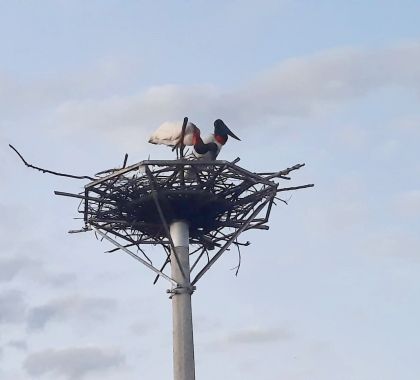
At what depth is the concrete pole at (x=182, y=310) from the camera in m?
25.5

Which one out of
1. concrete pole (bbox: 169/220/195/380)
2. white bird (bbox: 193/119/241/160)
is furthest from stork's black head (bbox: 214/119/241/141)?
concrete pole (bbox: 169/220/195/380)

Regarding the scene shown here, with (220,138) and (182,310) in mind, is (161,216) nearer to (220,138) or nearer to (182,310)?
(182,310)

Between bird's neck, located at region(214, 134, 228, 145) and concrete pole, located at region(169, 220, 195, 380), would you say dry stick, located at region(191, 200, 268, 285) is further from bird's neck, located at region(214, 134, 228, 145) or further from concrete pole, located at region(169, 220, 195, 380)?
bird's neck, located at region(214, 134, 228, 145)

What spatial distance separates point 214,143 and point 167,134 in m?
1.07

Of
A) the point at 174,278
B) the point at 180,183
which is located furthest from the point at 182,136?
the point at 174,278

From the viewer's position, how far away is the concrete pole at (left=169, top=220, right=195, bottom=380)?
25.5m

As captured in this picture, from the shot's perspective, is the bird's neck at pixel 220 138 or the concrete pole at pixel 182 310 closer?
the concrete pole at pixel 182 310

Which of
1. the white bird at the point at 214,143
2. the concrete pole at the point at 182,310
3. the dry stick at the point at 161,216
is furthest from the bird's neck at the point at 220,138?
the dry stick at the point at 161,216

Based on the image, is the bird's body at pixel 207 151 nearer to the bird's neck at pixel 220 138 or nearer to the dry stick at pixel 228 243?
the bird's neck at pixel 220 138

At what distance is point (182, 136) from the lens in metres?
25.9

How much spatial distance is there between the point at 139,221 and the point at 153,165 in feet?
6.99

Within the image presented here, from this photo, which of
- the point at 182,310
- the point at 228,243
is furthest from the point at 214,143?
the point at 182,310

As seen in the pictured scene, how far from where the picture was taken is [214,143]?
2667 cm

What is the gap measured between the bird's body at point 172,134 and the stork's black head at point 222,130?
0.84 meters
